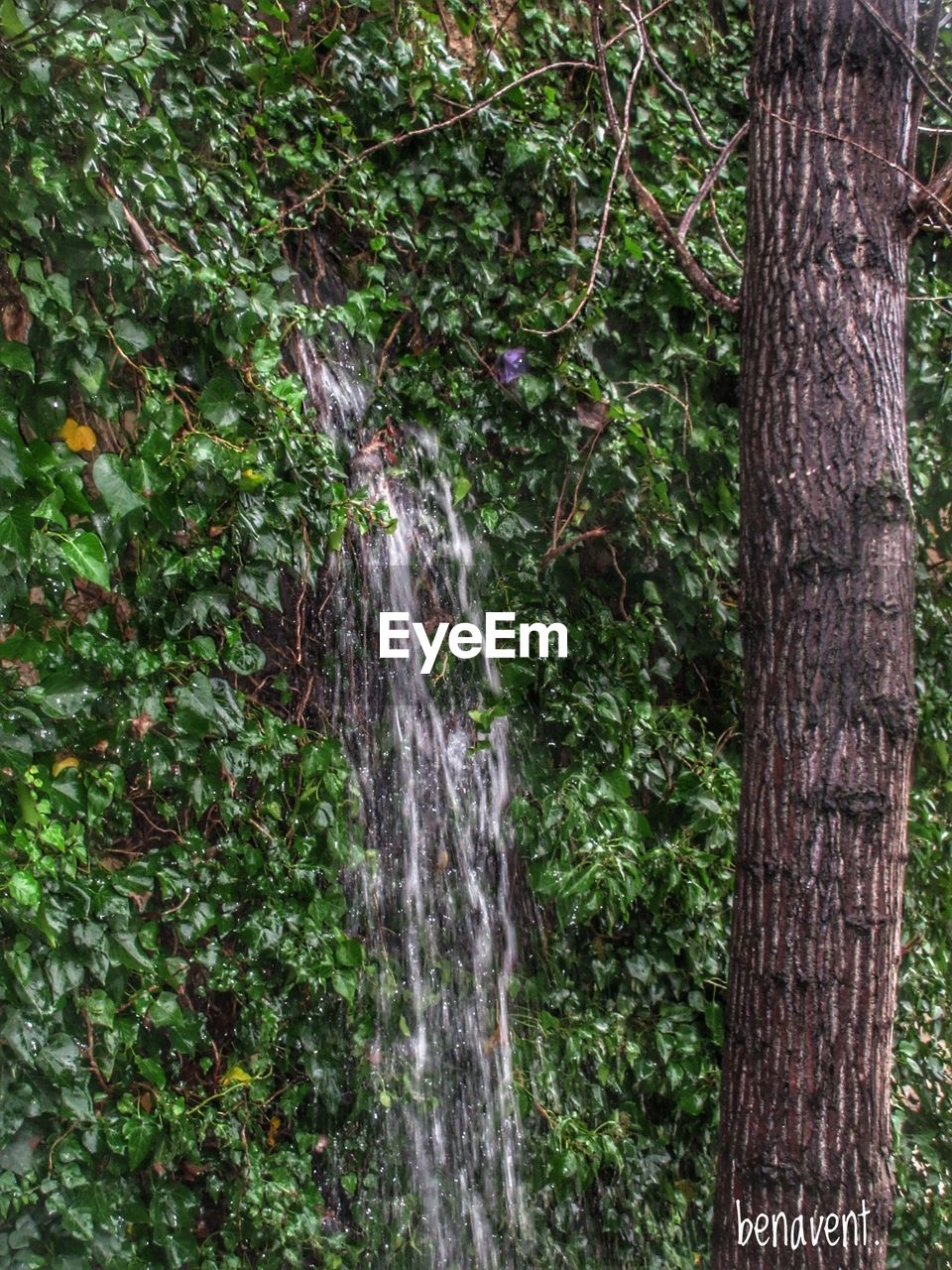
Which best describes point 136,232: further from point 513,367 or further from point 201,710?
point 513,367

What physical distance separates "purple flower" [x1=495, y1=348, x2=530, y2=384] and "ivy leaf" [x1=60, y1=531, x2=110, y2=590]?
1282 mm

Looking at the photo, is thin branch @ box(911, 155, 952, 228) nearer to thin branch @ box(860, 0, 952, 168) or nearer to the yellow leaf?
thin branch @ box(860, 0, 952, 168)

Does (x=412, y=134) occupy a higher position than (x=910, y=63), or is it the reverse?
(x=412, y=134)

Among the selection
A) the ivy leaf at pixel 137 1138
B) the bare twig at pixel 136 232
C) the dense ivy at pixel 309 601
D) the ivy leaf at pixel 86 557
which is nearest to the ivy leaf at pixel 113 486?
the dense ivy at pixel 309 601

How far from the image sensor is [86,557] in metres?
2.07

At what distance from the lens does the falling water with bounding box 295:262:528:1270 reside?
2.65m

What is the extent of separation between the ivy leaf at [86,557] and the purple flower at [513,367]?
4.20 ft

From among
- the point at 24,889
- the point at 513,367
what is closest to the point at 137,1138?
the point at 24,889

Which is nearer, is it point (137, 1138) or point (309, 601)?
point (137, 1138)

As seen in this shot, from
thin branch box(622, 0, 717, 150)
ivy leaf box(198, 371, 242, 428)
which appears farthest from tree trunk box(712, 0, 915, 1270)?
ivy leaf box(198, 371, 242, 428)

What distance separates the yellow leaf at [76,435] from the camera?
225cm

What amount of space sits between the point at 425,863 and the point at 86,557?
3.60 feet

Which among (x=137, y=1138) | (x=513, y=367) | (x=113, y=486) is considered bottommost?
(x=137, y=1138)

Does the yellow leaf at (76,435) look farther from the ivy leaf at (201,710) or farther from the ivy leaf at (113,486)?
the ivy leaf at (201,710)
